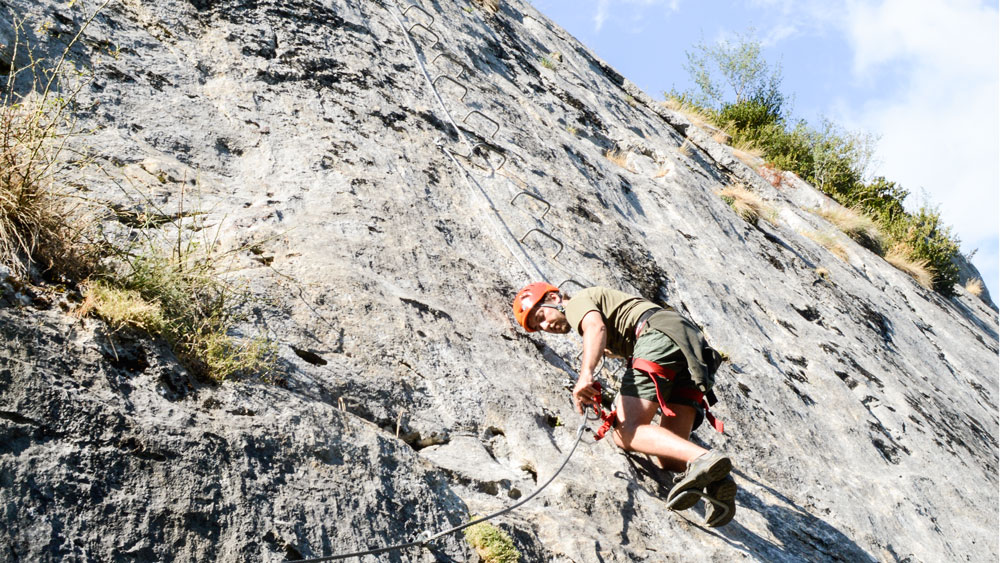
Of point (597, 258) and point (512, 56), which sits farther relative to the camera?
point (512, 56)

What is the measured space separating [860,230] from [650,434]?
10281mm

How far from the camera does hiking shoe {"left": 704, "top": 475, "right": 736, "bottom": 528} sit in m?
3.89

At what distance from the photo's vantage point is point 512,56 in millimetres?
9164

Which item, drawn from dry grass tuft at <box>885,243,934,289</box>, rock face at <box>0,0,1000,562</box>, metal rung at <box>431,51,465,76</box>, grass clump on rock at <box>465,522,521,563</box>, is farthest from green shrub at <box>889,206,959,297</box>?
grass clump on rock at <box>465,522,521,563</box>

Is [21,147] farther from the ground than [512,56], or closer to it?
closer to it

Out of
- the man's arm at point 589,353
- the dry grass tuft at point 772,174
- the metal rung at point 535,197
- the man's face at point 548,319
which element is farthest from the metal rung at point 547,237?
Result: the dry grass tuft at point 772,174

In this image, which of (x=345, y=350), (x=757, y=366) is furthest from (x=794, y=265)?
(x=345, y=350)

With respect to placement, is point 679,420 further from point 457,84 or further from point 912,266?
point 912,266

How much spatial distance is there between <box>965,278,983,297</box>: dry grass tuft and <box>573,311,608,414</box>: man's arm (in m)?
15.0

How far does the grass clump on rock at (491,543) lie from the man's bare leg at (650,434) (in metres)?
1.25

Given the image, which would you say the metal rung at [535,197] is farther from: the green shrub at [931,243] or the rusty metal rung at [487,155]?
the green shrub at [931,243]

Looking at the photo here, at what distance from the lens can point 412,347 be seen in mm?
4047

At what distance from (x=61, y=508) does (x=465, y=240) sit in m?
3.26

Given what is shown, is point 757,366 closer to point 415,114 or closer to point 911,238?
point 415,114
